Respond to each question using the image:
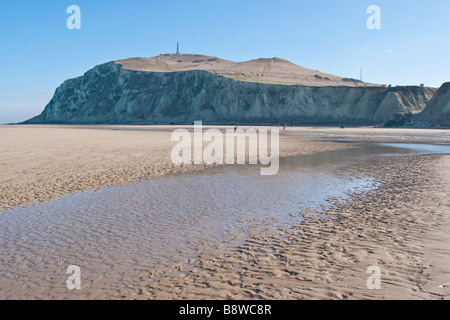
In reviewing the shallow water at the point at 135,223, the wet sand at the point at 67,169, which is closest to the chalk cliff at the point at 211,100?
the wet sand at the point at 67,169

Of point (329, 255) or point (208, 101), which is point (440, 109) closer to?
point (208, 101)

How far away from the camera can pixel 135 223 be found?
750 cm

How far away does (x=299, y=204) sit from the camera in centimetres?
909

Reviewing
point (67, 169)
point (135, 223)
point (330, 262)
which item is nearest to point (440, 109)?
point (67, 169)

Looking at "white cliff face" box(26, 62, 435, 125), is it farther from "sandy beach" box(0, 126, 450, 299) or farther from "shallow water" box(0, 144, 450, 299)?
"sandy beach" box(0, 126, 450, 299)

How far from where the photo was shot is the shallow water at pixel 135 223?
4996 millimetres

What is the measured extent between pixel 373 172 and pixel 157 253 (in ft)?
37.4

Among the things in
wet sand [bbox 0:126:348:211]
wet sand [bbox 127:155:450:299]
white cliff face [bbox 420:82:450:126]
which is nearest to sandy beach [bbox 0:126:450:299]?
wet sand [bbox 127:155:450:299]

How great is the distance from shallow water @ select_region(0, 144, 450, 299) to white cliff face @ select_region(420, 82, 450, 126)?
2008 inches

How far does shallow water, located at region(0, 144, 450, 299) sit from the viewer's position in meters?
5.00

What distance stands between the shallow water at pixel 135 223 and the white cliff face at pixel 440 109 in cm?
5101

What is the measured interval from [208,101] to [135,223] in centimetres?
8006

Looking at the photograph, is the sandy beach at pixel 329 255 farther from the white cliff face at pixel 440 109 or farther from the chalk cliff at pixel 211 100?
the chalk cliff at pixel 211 100
